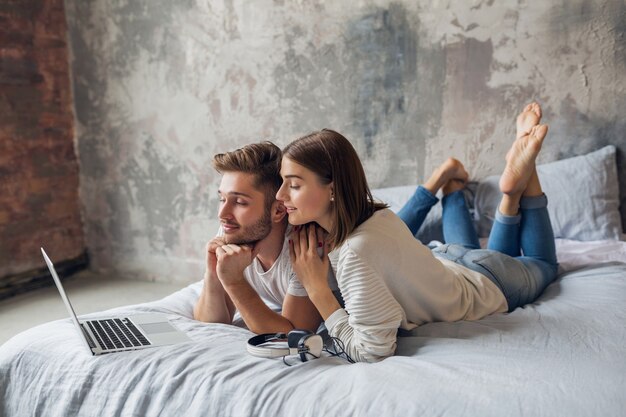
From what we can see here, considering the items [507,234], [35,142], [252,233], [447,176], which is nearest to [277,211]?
[252,233]

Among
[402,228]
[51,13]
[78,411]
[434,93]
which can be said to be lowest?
[78,411]

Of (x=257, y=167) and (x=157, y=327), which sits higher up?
(x=257, y=167)

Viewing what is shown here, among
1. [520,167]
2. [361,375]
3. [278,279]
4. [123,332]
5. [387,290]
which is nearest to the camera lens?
[361,375]

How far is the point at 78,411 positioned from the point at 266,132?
2.26 m

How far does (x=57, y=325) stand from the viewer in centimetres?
181

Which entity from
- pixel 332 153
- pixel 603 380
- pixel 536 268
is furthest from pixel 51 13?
pixel 603 380

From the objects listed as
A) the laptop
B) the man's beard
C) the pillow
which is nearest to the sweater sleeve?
the man's beard

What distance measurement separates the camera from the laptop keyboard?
64.7 inches

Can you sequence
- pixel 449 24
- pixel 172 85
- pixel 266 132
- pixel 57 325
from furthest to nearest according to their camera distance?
pixel 172 85 → pixel 266 132 → pixel 449 24 → pixel 57 325

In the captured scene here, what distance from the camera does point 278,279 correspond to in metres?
1.90

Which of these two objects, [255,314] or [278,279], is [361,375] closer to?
[255,314]

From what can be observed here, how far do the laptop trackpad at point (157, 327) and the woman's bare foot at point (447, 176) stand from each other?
1.31 meters

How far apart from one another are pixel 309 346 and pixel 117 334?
1.87 ft

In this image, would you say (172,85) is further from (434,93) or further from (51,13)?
(434,93)
